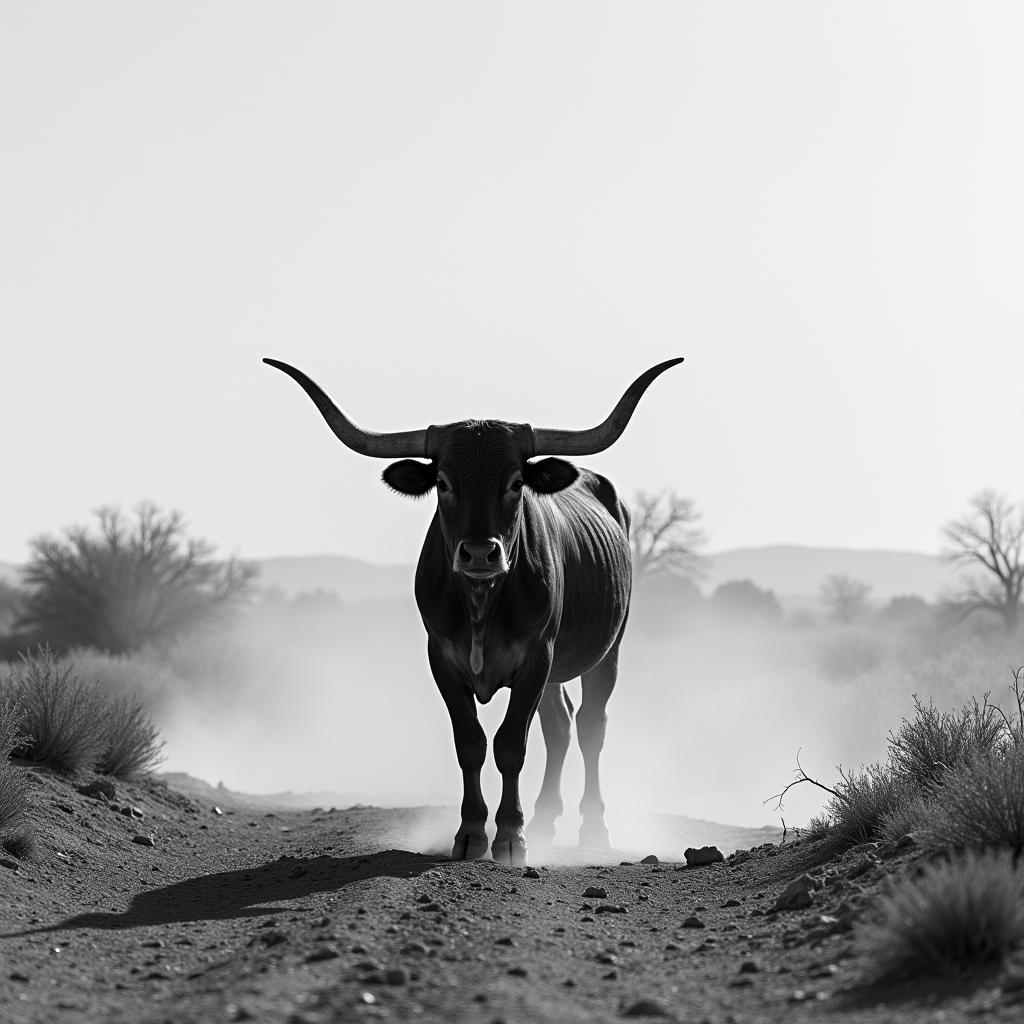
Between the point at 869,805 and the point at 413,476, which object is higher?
the point at 413,476

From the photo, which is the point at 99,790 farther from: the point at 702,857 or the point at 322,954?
the point at 322,954

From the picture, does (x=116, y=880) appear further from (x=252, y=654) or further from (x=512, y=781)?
(x=252, y=654)

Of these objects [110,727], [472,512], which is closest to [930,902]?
[472,512]

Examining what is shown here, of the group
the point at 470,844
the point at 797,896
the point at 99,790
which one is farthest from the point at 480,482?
the point at 99,790

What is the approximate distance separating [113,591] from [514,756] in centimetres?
3008

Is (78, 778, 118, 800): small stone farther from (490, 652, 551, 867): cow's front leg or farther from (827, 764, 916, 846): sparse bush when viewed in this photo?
(827, 764, 916, 846): sparse bush

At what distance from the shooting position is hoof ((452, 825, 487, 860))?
424 inches

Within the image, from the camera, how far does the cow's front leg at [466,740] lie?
10.9m

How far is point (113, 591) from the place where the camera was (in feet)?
129

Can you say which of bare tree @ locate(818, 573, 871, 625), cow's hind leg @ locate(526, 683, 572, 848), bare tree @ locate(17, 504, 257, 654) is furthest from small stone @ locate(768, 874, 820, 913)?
bare tree @ locate(818, 573, 871, 625)

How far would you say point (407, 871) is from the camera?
32.1ft

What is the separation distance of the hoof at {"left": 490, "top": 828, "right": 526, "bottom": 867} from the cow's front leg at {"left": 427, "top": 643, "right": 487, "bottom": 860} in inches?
4.5

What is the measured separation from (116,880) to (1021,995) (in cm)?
684

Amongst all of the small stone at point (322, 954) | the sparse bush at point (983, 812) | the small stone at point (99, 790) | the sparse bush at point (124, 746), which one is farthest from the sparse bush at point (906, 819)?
the sparse bush at point (124, 746)
